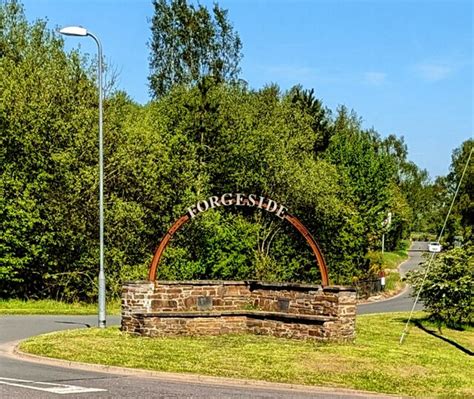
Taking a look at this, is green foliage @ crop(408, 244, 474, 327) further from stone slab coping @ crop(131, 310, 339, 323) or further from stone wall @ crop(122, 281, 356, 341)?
stone slab coping @ crop(131, 310, 339, 323)

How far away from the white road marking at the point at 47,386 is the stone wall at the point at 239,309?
689cm

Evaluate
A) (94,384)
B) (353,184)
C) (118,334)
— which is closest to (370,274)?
(353,184)

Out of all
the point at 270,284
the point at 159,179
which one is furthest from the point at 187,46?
the point at 270,284

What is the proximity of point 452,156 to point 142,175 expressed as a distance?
96.0 meters

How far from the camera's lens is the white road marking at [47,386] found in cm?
1434

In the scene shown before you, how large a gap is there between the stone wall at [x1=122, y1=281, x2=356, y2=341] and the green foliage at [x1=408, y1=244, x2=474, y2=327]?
343 inches

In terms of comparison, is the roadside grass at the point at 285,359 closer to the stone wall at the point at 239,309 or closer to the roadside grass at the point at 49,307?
the stone wall at the point at 239,309

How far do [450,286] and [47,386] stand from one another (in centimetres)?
1927

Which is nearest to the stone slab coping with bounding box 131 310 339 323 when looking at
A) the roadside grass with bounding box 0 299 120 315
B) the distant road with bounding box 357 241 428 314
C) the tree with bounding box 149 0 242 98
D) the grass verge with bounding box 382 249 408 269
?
the roadside grass with bounding box 0 299 120 315

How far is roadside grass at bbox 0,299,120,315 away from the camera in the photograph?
108ft

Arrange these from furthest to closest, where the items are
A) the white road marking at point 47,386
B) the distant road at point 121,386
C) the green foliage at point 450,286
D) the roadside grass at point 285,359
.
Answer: the green foliage at point 450,286, the roadside grass at point 285,359, the white road marking at point 47,386, the distant road at point 121,386

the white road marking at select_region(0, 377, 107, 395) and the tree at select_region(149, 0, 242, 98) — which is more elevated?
the tree at select_region(149, 0, 242, 98)

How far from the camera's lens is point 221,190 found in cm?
5281

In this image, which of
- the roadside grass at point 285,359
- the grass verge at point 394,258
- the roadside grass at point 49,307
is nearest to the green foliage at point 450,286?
the roadside grass at point 285,359
